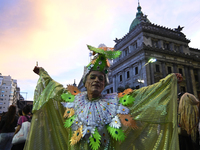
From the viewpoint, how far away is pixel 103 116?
2.03 m

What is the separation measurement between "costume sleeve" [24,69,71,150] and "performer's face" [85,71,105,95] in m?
0.59

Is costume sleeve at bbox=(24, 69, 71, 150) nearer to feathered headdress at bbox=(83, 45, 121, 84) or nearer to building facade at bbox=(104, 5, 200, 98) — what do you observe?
feathered headdress at bbox=(83, 45, 121, 84)

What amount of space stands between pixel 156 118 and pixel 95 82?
0.96 meters

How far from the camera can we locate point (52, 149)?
7.44 feet

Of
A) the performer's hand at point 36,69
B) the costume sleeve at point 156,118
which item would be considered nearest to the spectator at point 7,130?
the performer's hand at point 36,69

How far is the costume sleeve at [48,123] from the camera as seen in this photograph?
2287mm

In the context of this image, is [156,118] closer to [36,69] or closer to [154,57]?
[36,69]

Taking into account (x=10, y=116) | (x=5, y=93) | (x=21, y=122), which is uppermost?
(x=5, y=93)

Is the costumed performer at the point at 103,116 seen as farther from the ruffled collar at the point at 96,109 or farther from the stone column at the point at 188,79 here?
the stone column at the point at 188,79

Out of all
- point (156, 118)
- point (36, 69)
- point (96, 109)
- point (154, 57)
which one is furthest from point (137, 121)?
point (154, 57)

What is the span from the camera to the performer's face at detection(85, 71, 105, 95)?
2.18m

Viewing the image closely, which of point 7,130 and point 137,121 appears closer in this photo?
point 137,121

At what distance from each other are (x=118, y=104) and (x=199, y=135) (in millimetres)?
2871

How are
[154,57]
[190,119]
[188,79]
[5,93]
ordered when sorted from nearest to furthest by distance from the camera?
[190,119], [154,57], [188,79], [5,93]
